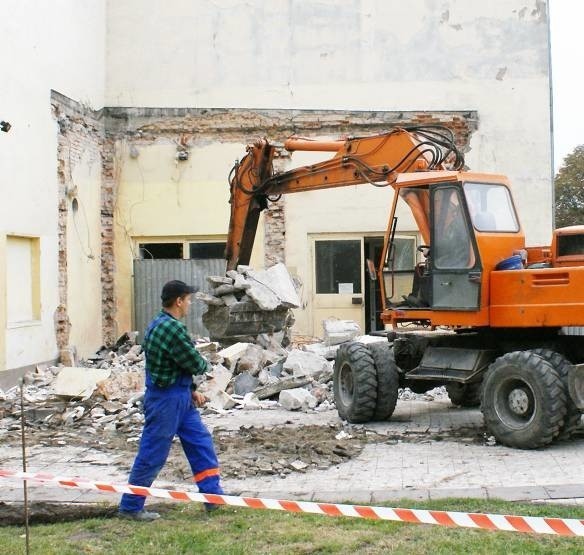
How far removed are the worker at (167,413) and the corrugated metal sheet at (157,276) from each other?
1150 centimetres

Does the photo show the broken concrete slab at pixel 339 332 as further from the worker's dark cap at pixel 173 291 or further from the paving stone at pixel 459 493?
the worker's dark cap at pixel 173 291

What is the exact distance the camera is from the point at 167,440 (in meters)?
6.71

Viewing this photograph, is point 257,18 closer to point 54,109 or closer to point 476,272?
point 54,109

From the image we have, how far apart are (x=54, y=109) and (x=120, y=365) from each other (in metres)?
4.71

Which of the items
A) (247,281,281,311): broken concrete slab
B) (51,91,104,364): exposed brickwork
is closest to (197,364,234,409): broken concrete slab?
(247,281,281,311): broken concrete slab

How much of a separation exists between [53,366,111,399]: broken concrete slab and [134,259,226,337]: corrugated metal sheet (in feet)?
18.9

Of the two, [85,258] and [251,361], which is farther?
[85,258]

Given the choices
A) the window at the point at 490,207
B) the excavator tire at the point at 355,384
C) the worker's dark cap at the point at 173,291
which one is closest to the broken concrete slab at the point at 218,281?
the excavator tire at the point at 355,384

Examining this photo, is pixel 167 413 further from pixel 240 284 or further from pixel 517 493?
pixel 240 284

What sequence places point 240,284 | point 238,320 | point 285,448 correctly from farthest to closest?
1. point 238,320
2. point 240,284
3. point 285,448

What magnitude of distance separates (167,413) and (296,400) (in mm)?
5710

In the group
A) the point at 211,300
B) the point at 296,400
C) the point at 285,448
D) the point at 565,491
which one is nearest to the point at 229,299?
the point at 211,300

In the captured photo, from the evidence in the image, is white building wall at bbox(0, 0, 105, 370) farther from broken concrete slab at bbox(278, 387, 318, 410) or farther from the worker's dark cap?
the worker's dark cap

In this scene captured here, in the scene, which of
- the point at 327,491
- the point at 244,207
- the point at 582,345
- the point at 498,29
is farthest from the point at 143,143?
the point at 327,491
